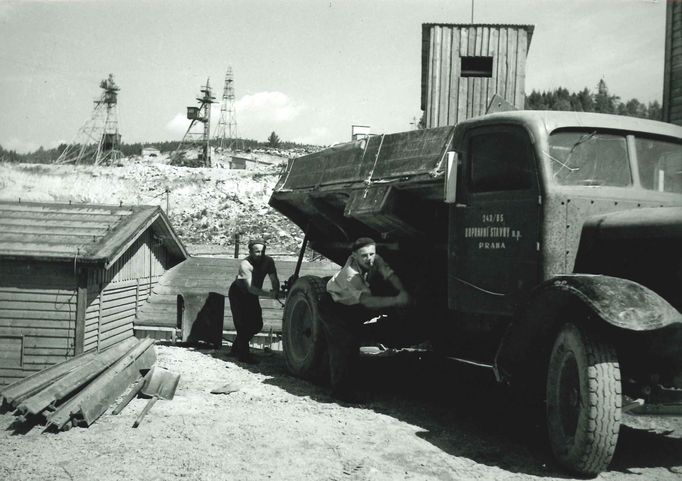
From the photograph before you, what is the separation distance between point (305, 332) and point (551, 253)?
12.0ft

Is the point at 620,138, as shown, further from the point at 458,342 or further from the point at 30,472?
the point at 30,472

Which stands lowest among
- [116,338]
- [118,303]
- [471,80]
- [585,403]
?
[116,338]

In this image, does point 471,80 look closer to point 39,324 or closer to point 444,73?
point 444,73

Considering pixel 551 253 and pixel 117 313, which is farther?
pixel 117 313

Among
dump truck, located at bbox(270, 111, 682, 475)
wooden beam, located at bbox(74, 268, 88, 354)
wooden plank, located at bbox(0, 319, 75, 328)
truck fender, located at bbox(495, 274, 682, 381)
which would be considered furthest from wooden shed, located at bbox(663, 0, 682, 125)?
wooden plank, located at bbox(0, 319, 75, 328)

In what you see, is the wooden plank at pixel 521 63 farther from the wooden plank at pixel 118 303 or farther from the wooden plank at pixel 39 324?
the wooden plank at pixel 39 324

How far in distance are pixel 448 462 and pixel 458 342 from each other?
1.55 meters

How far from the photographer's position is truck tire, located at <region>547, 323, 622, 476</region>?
12.7 feet

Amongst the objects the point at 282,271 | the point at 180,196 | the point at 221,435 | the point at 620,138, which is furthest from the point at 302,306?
the point at 180,196

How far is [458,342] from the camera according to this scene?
19.3ft

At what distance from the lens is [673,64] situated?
1123 cm

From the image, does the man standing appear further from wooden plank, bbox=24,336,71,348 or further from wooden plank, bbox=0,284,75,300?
wooden plank, bbox=24,336,71,348

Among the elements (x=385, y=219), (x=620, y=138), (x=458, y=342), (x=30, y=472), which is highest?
(x=620, y=138)

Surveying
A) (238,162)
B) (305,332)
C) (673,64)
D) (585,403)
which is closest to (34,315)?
(305,332)
